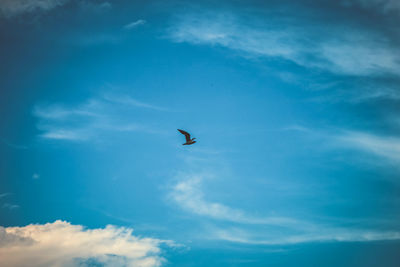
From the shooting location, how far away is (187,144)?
222 feet
